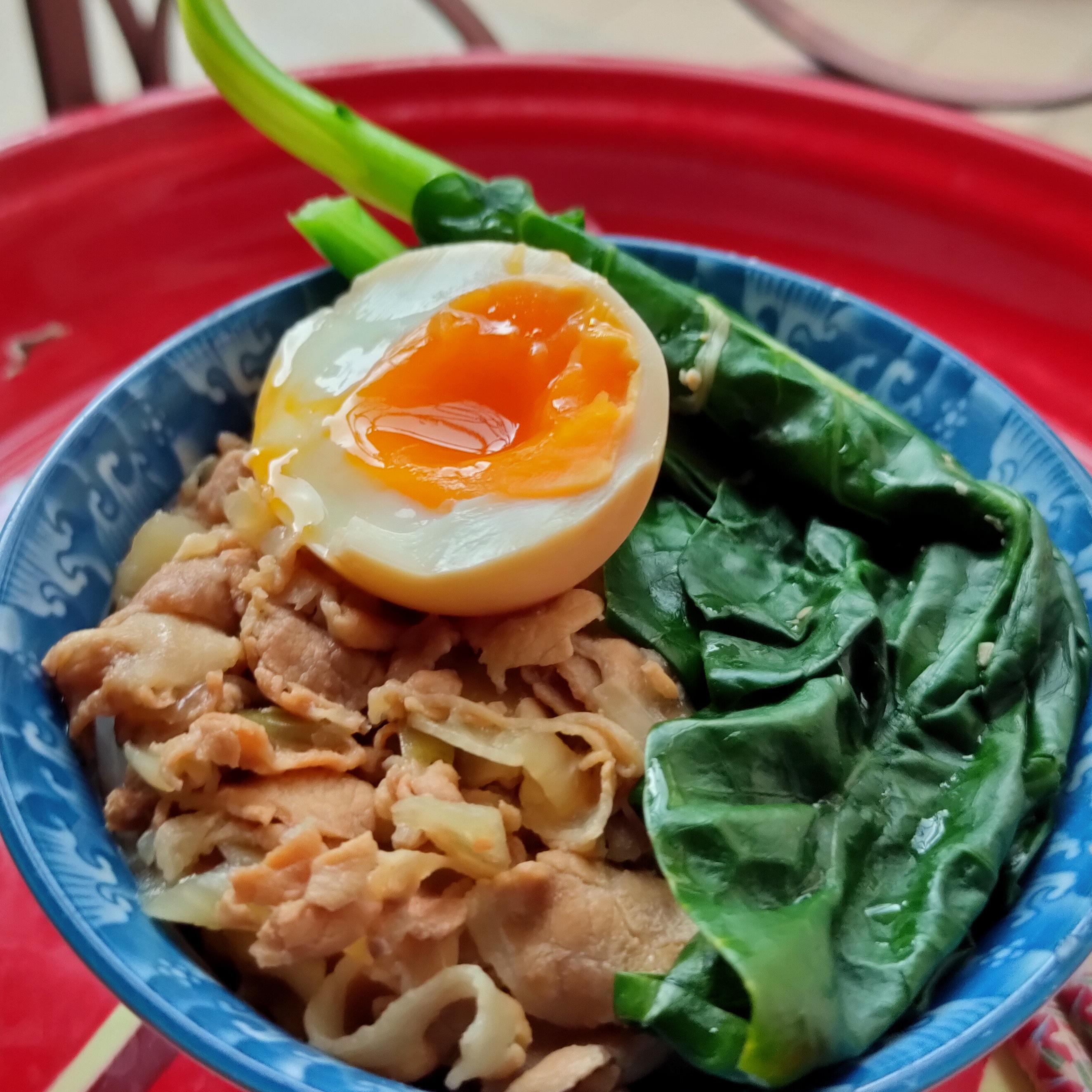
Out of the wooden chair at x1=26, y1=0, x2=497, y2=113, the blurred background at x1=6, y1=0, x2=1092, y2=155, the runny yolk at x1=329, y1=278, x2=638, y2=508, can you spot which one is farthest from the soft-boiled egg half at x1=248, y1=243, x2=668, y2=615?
the blurred background at x1=6, y1=0, x2=1092, y2=155

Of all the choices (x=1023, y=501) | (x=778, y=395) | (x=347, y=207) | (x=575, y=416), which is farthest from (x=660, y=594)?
(x=347, y=207)

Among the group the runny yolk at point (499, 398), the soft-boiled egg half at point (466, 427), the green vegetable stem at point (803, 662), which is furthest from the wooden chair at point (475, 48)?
the runny yolk at point (499, 398)

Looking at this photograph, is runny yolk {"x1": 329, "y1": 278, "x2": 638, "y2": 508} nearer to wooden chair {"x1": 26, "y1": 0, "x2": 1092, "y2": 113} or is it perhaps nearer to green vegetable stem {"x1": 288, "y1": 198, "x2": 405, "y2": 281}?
green vegetable stem {"x1": 288, "y1": 198, "x2": 405, "y2": 281}

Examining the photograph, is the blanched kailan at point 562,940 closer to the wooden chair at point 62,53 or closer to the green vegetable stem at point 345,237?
the green vegetable stem at point 345,237

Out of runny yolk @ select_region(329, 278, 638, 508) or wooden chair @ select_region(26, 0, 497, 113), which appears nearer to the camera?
runny yolk @ select_region(329, 278, 638, 508)

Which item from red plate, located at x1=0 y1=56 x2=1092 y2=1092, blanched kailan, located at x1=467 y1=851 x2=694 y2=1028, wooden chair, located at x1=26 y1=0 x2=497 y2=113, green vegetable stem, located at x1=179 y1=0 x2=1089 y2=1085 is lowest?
blanched kailan, located at x1=467 y1=851 x2=694 y2=1028

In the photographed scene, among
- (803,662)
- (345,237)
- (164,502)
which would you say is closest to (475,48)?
(345,237)

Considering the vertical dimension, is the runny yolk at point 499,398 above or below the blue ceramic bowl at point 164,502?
above
